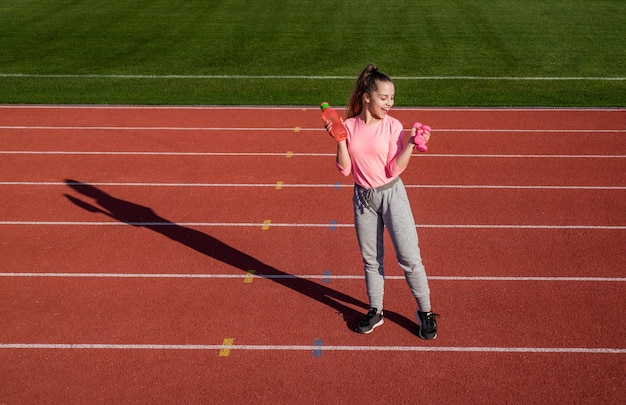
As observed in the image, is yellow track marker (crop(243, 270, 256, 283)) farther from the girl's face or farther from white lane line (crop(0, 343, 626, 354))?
the girl's face

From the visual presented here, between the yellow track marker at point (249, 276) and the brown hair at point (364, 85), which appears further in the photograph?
the yellow track marker at point (249, 276)

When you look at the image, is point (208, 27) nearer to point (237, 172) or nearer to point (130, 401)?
point (237, 172)

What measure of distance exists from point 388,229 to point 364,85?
1.04 m

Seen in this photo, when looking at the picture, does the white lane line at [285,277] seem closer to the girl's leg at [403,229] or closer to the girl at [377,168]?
the girl at [377,168]

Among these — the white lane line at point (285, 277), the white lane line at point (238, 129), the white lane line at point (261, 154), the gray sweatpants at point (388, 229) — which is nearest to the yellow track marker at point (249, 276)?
the white lane line at point (285, 277)

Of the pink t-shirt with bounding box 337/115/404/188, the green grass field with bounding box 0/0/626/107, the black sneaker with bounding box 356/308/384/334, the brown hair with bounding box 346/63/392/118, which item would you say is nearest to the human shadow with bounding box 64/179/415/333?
the black sneaker with bounding box 356/308/384/334

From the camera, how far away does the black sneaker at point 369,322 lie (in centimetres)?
509

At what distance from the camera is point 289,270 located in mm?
6137

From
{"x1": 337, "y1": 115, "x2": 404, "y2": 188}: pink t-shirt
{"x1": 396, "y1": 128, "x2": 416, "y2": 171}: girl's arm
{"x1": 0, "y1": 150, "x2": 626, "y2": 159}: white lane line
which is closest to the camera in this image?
{"x1": 396, "y1": 128, "x2": 416, "y2": 171}: girl's arm

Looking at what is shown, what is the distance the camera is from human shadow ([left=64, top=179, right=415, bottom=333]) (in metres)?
5.53

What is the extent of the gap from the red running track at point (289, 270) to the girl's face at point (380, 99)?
1.83 metres

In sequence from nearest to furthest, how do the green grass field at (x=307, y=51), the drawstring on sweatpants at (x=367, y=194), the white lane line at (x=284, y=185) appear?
the drawstring on sweatpants at (x=367, y=194) → the white lane line at (x=284, y=185) → the green grass field at (x=307, y=51)

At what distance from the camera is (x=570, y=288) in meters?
5.73

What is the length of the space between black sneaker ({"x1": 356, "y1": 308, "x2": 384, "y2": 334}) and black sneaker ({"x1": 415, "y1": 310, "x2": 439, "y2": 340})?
337 mm
